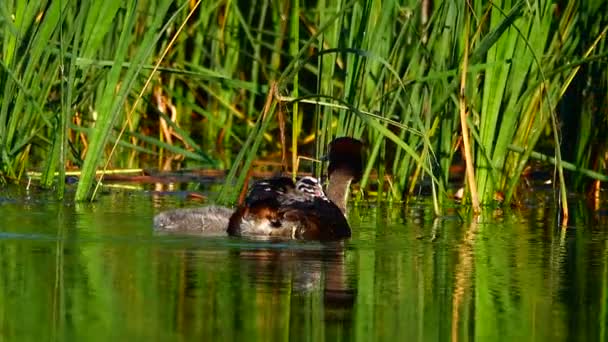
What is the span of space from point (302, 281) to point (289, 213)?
1.52 m

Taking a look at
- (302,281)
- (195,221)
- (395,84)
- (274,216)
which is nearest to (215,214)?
(195,221)

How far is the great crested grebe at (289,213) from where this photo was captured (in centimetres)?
845

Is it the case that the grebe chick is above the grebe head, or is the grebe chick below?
below

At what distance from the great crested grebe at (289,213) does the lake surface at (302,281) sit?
0.16 m

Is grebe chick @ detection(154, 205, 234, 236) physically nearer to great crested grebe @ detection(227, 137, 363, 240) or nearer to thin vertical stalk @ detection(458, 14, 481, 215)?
great crested grebe @ detection(227, 137, 363, 240)

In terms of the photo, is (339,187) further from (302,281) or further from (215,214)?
(302,281)

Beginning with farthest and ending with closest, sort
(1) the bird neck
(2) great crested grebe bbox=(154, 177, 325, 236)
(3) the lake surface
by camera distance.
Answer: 1. (1) the bird neck
2. (2) great crested grebe bbox=(154, 177, 325, 236)
3. (3) the lake surface

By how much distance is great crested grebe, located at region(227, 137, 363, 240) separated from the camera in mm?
8445

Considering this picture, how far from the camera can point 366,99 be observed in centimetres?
998

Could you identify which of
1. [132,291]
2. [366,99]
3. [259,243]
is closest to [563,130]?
[366,99]

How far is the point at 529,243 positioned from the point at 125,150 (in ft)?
17.7

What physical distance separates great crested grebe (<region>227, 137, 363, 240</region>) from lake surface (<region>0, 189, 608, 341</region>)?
6.3 inches

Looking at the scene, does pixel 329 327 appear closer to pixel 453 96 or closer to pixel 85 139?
pixel 453 96

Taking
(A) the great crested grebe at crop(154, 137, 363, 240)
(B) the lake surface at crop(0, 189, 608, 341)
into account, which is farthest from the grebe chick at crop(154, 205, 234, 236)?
(B) the lake surface at crop(0, 189, 608, 341)
